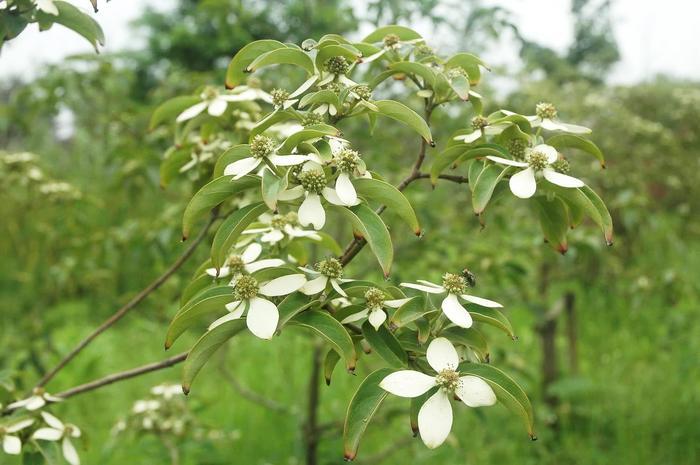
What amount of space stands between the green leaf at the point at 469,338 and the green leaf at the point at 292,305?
0.16 metres

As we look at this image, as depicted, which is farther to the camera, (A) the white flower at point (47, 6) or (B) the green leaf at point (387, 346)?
(A) the white flower at point (47, 6)

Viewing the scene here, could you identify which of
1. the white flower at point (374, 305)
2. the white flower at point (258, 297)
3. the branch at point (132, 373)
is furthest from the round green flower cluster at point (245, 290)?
the branch at point (132, 373)

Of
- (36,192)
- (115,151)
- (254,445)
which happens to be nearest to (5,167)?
(36,192)

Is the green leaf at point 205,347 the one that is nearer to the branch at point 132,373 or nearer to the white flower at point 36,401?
the branch at point 132,373

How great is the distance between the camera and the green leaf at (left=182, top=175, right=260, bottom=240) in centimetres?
81

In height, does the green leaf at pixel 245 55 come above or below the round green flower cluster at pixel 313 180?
above

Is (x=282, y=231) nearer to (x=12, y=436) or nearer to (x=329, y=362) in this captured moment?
(x=329, y=362)

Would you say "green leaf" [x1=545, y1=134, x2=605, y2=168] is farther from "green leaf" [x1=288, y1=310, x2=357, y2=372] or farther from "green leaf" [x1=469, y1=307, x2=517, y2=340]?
"green leaf" [x1=288, y1=310, x2=357, y2=372]

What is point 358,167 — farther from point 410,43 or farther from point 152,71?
point 152,71

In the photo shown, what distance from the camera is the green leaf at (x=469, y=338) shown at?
81cm

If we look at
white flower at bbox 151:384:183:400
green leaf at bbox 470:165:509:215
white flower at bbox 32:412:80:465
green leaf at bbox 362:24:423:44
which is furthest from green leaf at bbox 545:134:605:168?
white flower at bbox 151:384:183:400

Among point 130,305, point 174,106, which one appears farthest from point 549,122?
point 130,305

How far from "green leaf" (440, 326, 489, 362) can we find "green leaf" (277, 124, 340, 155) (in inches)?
10.4

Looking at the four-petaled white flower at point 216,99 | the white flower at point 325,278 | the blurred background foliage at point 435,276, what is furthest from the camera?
the blurred background foliage at point 435,276
